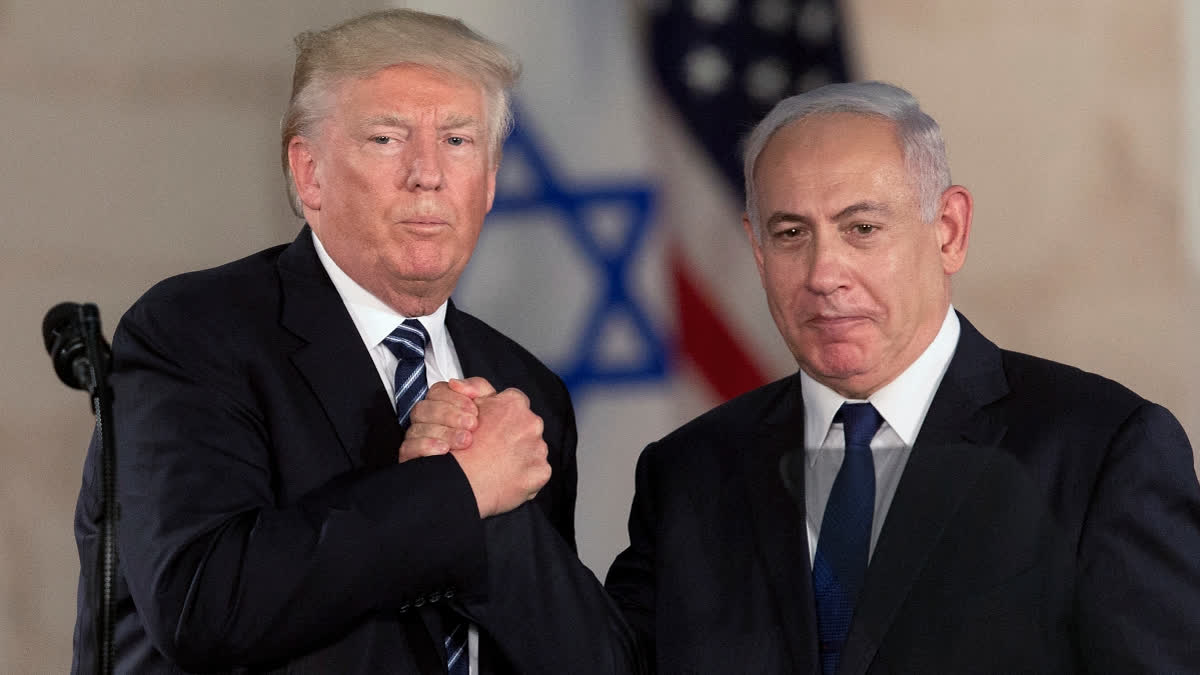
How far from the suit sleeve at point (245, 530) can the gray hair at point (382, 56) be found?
18.7 inches

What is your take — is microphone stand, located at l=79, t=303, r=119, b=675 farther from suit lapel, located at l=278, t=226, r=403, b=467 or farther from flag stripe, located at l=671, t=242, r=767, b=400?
flag stripe, located at l=671, t=242, r=767, b=400

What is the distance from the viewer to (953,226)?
2223 mm

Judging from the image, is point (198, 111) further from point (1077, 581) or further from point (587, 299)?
point (1077, 581)

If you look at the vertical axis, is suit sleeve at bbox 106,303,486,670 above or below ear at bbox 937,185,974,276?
below

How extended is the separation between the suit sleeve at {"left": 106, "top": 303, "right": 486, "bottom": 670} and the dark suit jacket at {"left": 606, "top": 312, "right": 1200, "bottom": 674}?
406 mm

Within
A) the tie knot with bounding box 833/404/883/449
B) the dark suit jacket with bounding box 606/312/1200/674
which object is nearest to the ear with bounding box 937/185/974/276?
the dark suit jacket with bounding box 606/312/1200/674

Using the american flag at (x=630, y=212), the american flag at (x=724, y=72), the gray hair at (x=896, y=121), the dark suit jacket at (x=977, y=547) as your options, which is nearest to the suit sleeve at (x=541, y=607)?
the dark suit jacket at (x=977, y=547)

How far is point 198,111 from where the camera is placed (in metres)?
3.59

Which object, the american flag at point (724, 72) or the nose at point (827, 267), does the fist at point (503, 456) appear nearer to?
the nose at point (827, 267)

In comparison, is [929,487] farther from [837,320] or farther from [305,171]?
[305,171]

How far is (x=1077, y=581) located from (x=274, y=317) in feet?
3.96

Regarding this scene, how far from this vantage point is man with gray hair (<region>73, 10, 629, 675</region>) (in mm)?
1870

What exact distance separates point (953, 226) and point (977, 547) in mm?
511

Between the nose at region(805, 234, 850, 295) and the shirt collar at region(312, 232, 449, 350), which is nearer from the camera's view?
the nose at region(805, 234, 850, 295)
